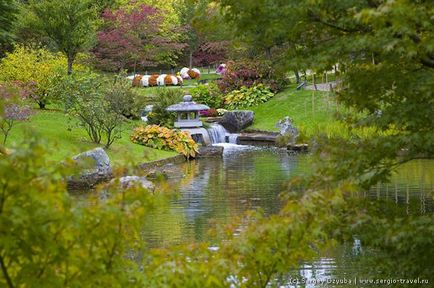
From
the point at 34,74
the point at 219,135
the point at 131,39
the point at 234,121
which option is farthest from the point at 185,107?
the point at 131,39

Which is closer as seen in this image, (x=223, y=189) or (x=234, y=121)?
(x=223, y=189)

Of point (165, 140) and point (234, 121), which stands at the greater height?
point (234, 121)

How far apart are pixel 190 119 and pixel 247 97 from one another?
7.74 m

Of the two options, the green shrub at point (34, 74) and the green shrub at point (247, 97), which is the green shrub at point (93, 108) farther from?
the green shrub at point (247, 97)

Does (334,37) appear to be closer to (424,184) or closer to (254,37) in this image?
(254,37)

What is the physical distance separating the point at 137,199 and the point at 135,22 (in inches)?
1696

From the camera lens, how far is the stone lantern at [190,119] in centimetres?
2831

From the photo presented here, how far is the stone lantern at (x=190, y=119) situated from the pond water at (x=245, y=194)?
1.70 meters

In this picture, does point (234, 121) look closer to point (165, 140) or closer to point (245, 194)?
point (165, 140)

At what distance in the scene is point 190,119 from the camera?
28.8 meters

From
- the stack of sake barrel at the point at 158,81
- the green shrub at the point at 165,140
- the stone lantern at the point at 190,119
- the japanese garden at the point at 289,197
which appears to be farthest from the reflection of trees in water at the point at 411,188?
the stack of sake barrel at the point at 158,81

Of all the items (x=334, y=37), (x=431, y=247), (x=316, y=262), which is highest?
(x=334, y=37)

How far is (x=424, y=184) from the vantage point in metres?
18.6

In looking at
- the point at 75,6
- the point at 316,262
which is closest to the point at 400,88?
the point at 316,262
